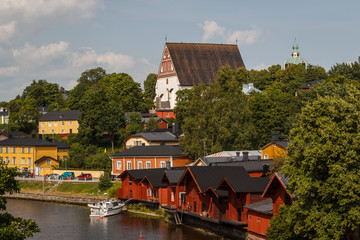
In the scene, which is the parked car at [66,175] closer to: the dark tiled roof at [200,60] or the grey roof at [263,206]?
the grey roof at [263,206]

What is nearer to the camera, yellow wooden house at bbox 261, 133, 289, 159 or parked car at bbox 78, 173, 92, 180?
yellow wooden house at bbox 261, 133, 289, 159

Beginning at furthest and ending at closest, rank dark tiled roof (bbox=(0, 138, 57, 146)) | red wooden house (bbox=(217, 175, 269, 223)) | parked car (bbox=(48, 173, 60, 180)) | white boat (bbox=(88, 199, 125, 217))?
dark tiled roof (bbox=(0, 138, 57, 146)), parked car (bbox=(48, 173, 60, 180)), white boat (bbox=(88, 199, 125, 217)), red wooden house (bbox=(217, 175, 269, 223))

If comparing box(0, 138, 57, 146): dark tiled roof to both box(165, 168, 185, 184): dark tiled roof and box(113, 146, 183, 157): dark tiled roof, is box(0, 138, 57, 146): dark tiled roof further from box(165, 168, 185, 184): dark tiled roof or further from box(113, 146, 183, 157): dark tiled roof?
box(165, 168, 185, 184): dark tiled roof

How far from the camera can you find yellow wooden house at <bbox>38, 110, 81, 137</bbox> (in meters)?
107

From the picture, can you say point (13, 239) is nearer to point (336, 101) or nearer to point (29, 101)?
point (336, 101)

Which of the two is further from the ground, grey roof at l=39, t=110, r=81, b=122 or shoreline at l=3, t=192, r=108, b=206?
grey roof at l=39, t=110, r=81, b=122

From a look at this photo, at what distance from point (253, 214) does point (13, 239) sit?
2006 cm

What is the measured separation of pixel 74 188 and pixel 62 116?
36406 mm

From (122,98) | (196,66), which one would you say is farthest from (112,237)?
(196,66)

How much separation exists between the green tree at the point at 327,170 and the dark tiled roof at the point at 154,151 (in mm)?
40596

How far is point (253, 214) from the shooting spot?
40062mm

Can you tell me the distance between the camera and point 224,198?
45.1m

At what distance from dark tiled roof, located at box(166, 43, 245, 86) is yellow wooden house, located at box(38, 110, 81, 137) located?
24.2 meters

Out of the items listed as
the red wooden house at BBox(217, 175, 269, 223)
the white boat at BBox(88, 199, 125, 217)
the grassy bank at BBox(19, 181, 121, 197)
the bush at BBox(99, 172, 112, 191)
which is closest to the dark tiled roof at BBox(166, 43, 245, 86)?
the grassy bank at BBox(19, 181, 121, 197)
